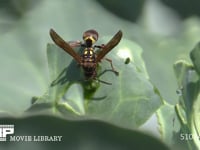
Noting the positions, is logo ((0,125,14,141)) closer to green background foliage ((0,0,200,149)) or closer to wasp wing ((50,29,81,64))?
green background foliage ((0,0,200,149))

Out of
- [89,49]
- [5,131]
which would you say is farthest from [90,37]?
[5,131]

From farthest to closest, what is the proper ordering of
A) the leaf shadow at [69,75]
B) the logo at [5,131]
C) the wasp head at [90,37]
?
1. the wasp head at [90,37]
2. the leaf shadow at [69,75]
3. the logo at [5,131]

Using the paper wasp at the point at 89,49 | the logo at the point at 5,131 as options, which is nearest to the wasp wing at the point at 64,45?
the paper wasp at the point at 89,49

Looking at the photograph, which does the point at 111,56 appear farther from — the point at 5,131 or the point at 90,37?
the point at 5,131

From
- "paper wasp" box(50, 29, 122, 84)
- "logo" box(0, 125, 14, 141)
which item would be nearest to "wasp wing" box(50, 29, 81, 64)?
"paper wasp" box(50, 29, 122, 84)

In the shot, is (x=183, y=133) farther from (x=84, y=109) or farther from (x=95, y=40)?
(x=95, y=40)

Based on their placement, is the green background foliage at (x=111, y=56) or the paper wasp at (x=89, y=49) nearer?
the green background foliage at (x=111, y=56)

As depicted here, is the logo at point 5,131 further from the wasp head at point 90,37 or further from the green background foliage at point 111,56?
the wasp head at point 90,37

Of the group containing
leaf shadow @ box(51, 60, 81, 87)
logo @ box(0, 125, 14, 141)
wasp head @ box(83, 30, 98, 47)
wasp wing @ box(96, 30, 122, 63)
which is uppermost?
wasp head @ box(83, 30, 98, 47)
